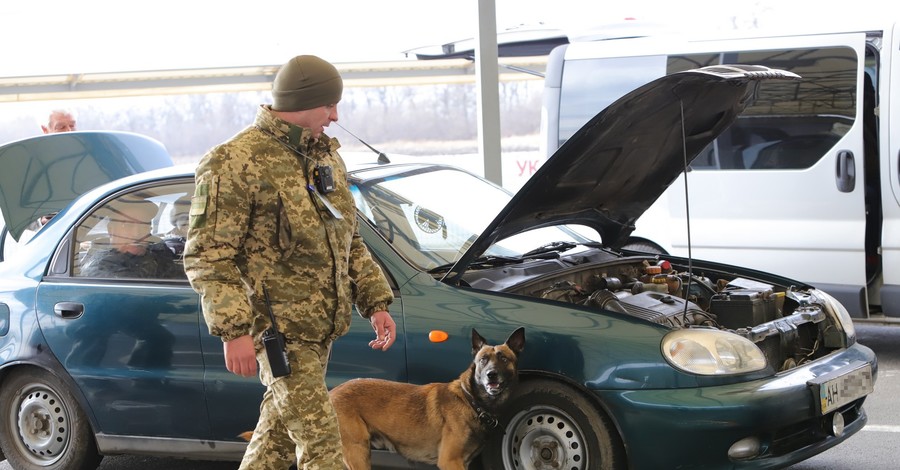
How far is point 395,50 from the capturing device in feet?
54.2

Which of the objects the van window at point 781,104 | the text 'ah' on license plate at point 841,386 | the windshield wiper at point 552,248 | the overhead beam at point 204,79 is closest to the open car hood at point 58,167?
the windshield wiper at point 552,248

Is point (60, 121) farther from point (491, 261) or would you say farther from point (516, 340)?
point (516, 340)

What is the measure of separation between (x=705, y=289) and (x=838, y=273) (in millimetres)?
2937

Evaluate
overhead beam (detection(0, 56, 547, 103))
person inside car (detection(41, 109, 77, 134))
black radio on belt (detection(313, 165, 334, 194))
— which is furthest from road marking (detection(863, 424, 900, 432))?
overhead beam (detection(0, 56, 547, 103))

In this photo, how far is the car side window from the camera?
4.77 meters

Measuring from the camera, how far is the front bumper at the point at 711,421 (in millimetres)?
3838

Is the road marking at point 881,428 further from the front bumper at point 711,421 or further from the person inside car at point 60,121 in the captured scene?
the person inside car at point 60,121

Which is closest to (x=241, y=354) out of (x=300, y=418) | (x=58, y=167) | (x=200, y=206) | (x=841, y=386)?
(x=300, y=418)

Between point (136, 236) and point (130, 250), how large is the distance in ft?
0.24

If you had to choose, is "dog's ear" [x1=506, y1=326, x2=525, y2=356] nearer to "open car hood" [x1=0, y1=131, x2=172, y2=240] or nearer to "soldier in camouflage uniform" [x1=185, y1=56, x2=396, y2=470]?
"soldier in camouflage uniform" [x1=185, y1=56, x2=396, y2=470]

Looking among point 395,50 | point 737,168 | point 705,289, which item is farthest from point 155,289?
point 395,50

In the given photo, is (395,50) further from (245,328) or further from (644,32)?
(245,328)

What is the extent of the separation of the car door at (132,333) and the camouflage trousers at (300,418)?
1190 millimetres

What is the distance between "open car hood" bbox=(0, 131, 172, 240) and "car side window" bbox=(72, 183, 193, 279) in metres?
0.87
